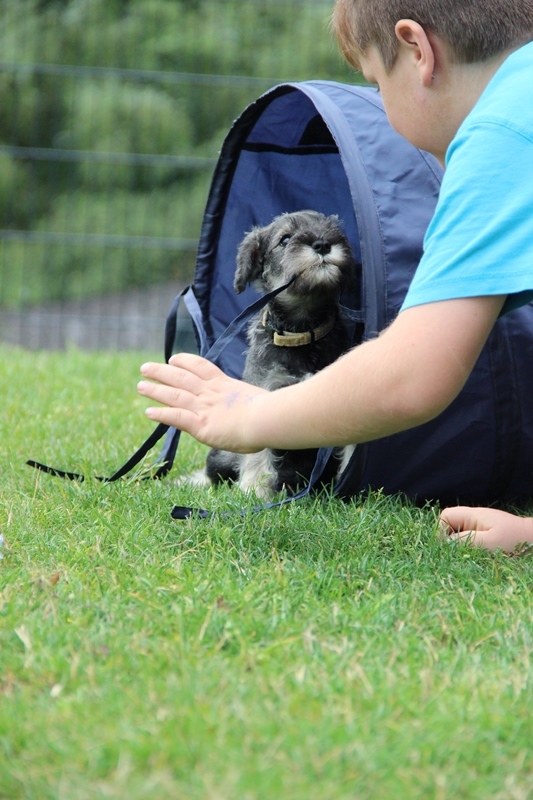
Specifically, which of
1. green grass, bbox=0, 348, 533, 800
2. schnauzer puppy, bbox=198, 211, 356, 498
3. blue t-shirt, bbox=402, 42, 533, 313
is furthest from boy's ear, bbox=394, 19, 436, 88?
schnauzer puppy, bbox=198, 211, 356, 498

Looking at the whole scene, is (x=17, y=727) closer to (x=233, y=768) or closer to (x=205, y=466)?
(x=233, y=768)

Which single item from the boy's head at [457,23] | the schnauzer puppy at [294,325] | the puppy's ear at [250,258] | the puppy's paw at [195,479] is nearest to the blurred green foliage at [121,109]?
the puppy's ear at [250,258]

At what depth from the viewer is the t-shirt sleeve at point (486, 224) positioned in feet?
6.71

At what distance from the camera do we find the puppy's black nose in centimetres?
363

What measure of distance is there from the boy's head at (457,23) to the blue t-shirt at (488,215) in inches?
9.3

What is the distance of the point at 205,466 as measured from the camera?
154 inches

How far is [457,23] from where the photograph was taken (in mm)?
2254

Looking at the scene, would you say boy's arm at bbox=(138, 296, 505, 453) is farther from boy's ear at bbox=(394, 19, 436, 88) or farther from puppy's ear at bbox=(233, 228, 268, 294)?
puppy's ear at bbox=(233, 228, 268, 294)

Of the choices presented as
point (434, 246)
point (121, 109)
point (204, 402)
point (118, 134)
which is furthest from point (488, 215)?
point (118, 134)

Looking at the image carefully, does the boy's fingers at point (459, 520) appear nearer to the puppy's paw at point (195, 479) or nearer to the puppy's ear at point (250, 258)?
the puppy's paw at point (195, 479)

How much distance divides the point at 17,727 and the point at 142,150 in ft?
32.4

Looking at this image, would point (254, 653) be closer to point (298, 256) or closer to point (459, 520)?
point (459, 520)

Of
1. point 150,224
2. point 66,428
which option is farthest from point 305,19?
point 66,428

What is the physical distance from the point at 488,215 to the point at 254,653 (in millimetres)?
1010
